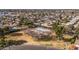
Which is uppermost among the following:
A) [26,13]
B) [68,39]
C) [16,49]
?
[26,13]
